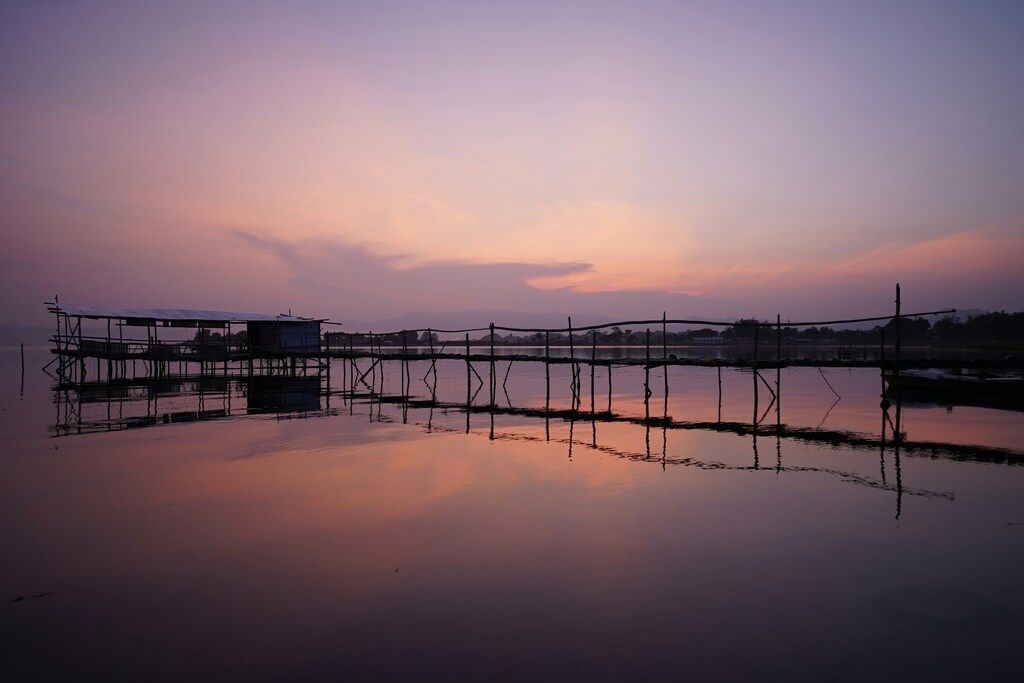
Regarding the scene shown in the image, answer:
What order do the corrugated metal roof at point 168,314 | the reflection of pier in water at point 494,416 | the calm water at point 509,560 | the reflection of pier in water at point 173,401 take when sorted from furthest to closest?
the corrugated metal roof at point 168,314
the reflection of pier in water at point 173,401
the reflection of pier in water at point 494,416
the calm water at point 509,560

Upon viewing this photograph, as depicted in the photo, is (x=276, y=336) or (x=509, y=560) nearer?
(x=509, y=560)

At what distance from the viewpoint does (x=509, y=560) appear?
638 cm

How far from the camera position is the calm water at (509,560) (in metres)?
4.51

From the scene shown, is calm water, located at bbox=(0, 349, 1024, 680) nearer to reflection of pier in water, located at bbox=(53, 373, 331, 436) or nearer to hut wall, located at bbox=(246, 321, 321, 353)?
reflection of pier in water, located at bbox=(53, 373, 331, 436)

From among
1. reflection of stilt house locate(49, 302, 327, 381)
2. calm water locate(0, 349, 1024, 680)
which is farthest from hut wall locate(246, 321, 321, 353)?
calm water locate(0, 349, 1024, 680)

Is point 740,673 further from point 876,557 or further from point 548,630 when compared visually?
point 876,557

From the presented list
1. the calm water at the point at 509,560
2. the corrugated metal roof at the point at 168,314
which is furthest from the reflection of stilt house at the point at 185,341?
the calm water at the point at 509,560

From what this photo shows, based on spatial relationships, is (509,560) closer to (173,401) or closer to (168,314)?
(173,401)

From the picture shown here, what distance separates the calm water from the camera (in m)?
4.51

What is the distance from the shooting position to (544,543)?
22.5 ft

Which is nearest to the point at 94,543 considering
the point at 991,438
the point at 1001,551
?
the point at 1001,551

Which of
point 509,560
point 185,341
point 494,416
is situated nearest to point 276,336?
point 185,341

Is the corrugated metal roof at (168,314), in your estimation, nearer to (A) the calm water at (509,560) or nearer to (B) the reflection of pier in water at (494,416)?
(B) the reflection of pier in water at (494,416)

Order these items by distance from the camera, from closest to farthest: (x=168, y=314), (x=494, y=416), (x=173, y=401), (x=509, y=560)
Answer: (x=509, y=560) → (x=494, y=416) → (x=173, y=401) → (x=168, y=314)
